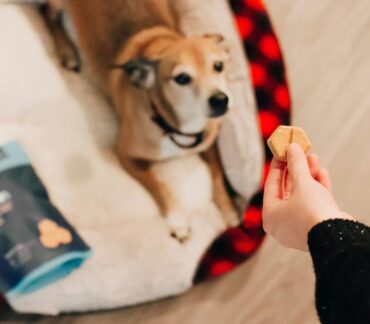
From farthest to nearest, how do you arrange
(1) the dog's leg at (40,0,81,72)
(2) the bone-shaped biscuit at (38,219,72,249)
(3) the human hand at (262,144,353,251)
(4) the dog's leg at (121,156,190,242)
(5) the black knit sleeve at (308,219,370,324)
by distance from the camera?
(1) the dog's leg at (40,0,81,72) < (4) the dog's leg at (121,156,190,242) < (2) the bone-shaped biscuit at (38,219,72,249) < (3) the human hand at (262,144,353,251) < (5) the black knit sleeve at (308,219,370,324)

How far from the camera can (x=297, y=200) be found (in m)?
0.80

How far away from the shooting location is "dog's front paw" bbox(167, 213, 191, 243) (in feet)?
4.95

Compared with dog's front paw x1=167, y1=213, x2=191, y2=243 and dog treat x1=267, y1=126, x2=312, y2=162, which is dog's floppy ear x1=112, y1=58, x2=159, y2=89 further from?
dog treat x1=267, y1=126, x2=312, y2=162

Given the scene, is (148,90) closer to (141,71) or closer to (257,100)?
(141,71)

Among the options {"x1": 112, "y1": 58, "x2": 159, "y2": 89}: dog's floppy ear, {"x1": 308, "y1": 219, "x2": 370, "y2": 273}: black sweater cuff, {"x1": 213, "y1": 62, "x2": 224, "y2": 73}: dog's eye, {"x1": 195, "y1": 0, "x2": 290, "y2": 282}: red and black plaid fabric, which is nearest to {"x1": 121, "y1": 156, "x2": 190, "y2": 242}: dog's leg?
{"x1": 195, "y1": 0, "x2": 290, "y2": 282}: red and black plaid fabric

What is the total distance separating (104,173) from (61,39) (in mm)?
483

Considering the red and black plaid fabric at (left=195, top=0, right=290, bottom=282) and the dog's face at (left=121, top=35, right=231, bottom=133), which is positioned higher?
the dog's face at (left=121, top=35, right=231, bottom=133)

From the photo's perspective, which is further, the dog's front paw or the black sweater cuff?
the dog's front paw

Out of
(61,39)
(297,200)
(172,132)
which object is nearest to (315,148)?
(172,132)

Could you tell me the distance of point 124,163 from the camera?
1.60 m

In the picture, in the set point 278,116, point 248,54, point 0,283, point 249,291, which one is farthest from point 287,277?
point 0,283

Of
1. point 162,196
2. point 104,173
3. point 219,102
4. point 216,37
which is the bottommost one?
point 162,196

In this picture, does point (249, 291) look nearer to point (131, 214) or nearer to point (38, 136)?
point (131, 214)

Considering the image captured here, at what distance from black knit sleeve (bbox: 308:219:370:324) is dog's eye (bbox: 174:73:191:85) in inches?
29.5
